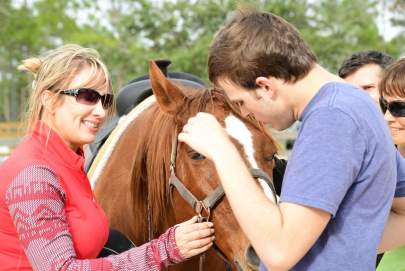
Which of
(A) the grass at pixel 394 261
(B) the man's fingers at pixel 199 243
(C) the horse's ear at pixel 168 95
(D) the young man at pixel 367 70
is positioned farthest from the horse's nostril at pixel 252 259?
(D) the young man at pixel 367 70

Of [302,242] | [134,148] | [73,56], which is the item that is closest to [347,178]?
[302,242]

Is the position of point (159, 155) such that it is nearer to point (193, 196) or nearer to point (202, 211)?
point (193, 196)

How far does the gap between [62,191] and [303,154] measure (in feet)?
3.33

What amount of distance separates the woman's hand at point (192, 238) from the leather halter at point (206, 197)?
0.10 meters

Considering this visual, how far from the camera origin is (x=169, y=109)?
8.81 ft

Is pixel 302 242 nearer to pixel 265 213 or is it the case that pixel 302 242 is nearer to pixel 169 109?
pixel 265 213

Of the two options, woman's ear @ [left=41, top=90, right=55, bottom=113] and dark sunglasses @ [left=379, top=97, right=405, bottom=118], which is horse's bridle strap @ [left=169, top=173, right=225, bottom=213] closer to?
woman's ear @ [left=41, top=90, right=55, bottom=113]

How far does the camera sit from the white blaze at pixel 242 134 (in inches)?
90.1

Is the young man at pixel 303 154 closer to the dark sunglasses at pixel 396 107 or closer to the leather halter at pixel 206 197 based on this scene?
the leather halter at pixel 206 197

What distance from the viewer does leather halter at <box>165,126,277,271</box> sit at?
2.22 metres

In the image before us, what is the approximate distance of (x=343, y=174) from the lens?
1463 mm

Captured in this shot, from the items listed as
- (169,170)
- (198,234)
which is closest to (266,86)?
(198,234)

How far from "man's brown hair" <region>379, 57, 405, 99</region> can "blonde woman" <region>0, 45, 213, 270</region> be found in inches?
54.0

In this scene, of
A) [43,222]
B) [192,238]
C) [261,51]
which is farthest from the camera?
[192,238]
